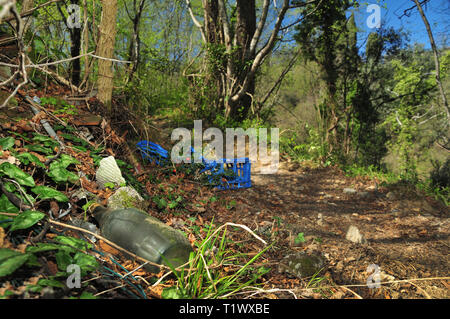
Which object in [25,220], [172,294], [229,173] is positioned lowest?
[172,294]

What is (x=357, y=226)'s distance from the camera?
284 cm

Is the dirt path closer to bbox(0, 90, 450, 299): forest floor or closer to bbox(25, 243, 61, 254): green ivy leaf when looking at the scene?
bbox(0, 90, 450, 299): forest floor

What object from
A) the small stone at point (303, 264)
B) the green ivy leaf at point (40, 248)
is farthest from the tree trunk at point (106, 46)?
the small stone at point (303, 264)

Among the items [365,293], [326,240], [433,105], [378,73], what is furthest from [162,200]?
[433,105]

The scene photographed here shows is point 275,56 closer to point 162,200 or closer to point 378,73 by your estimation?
point 378,73

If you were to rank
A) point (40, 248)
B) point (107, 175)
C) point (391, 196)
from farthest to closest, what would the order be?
point (391, 196) < point (107, 175) < point (40, 248)

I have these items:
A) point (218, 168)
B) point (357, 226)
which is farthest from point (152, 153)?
point (357, 226)

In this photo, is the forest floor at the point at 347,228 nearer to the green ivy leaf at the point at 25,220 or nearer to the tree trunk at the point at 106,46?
the green ivy leaf at the point at 25,220

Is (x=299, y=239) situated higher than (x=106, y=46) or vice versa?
(x=106, y=46)

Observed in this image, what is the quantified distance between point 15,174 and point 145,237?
33.0 inches

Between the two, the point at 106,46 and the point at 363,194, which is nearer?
the point at 106,46

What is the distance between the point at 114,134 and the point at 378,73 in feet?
20.9

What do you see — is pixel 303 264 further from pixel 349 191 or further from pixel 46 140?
pixel 349 191

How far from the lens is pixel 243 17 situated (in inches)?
241
